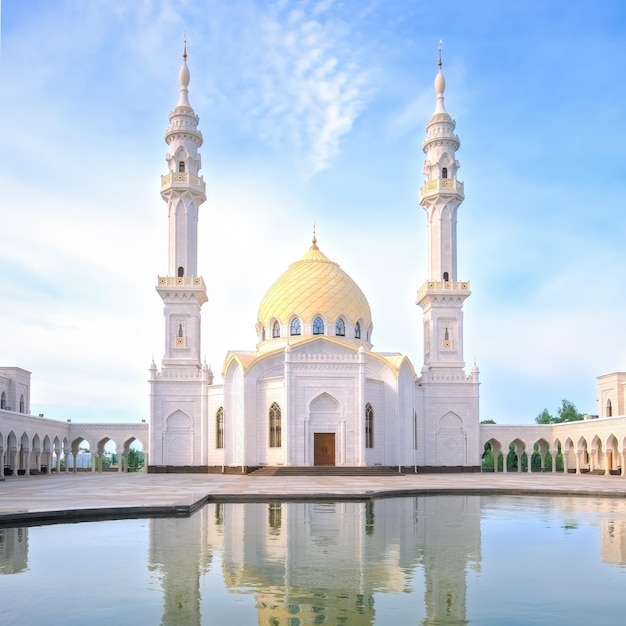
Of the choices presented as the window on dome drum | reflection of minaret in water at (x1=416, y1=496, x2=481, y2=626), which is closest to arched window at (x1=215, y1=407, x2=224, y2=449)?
the window on dome drum

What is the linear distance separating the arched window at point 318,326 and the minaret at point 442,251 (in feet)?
18.1

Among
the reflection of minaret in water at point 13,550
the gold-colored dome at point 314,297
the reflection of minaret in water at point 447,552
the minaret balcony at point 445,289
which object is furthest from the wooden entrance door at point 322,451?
the reflection of minaret in water at point 13,550

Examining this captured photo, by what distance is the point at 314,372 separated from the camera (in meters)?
36.2

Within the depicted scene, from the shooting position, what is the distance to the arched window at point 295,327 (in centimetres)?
4069

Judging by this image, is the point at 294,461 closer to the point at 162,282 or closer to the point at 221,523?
the point at 162,282

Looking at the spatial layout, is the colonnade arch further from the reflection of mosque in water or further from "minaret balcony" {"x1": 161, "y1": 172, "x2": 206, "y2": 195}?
the reflection of mosque in water

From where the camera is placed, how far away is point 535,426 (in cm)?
4441

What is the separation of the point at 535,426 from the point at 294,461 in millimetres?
16108

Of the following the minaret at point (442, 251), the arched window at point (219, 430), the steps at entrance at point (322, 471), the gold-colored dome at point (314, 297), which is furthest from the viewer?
the gold-colored dome at point (314, 297)

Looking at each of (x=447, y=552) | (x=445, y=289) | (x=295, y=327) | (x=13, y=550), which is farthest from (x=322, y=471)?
(x=13, y=550)

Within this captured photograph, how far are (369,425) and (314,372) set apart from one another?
12.4ft

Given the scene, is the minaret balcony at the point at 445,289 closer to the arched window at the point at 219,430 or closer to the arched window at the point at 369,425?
the arched window at the point at 369,425

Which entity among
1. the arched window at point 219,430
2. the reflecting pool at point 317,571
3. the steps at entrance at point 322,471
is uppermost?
the arched window at point 219,430

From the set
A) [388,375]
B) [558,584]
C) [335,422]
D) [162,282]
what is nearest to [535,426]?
[388,375]
